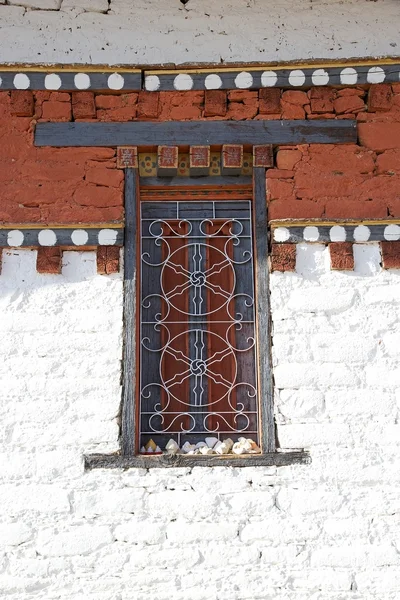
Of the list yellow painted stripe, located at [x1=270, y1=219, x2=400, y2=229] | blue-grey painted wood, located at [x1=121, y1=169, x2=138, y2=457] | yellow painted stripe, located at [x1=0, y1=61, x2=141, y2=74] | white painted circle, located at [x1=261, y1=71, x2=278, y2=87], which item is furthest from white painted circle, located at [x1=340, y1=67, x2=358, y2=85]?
blue-grey painted wood, located at [x1=121, y1=169, x2=138, y2=457]

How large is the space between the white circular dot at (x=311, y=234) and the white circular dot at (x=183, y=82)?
1.07m

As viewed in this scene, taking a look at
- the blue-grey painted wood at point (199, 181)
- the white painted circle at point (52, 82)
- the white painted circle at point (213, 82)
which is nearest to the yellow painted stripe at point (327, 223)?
the blue-grey painted wood at point (199, 181)

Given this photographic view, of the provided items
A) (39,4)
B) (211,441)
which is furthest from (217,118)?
(211,441)

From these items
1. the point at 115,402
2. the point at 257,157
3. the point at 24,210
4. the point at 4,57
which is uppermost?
the point at 4,57

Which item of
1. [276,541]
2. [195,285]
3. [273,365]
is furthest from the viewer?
[195,285]

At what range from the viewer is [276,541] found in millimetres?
4238

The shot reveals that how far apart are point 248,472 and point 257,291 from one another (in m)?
0.96

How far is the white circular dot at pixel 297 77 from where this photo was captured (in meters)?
5.01

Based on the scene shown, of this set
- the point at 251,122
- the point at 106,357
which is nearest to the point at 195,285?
the point at 106,357

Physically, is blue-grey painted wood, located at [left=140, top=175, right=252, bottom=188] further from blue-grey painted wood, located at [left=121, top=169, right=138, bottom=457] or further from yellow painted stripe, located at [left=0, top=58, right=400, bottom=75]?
yellow painted stripe, located at [left=0, top=58, right=400, bottom=75]

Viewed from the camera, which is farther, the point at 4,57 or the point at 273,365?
the point at 4,57

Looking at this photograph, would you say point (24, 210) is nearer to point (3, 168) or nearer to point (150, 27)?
point (3, 168)

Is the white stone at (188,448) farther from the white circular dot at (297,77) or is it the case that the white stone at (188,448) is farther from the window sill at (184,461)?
the white circular dot at (297,77)

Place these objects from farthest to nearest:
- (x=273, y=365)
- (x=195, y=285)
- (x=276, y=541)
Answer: (x=195, y=285), (x=273, y=365), (x=276, y=541)
